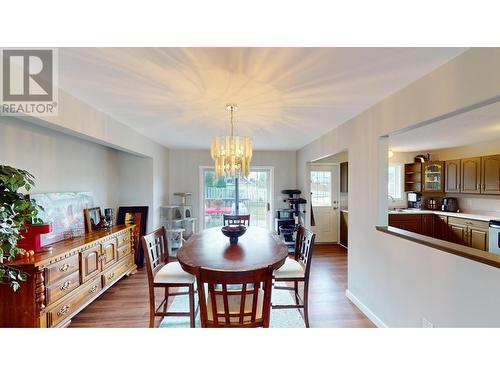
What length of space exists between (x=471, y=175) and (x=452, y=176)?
37cm

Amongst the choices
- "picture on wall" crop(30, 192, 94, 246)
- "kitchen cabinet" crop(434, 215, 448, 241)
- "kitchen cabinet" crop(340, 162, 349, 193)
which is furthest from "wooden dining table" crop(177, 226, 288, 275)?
"kitchen cabinet" crop(434, 215, 448, 241)

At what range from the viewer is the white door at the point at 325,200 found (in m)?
5.65

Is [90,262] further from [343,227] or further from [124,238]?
[343,227]

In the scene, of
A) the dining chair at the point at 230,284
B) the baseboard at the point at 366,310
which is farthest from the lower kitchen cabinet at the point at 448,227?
the dining chair at the point at 230,284

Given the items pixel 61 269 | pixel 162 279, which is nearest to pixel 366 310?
pixel 162 279

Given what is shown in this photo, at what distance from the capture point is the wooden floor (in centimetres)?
240

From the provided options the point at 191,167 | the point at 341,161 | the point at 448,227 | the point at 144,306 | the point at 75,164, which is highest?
the point at 341,161

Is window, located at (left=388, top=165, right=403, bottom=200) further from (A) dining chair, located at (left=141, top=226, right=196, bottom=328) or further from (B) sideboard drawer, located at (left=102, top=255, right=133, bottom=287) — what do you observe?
(B) sideboard drawer, located at (left=102, top=255, right=133, bottom=287)

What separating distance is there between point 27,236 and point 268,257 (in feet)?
7.16

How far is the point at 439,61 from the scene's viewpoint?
1541mm

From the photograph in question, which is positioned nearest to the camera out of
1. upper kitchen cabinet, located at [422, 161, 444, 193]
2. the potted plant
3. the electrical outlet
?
the potted plant

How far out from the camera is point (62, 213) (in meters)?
2.73

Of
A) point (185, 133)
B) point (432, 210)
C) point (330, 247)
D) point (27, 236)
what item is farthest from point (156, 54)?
point (432, 210)
